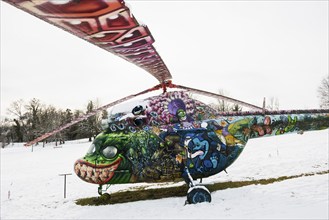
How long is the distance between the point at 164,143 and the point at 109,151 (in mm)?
1666

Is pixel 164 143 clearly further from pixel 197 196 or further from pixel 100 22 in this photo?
pixel 100 22

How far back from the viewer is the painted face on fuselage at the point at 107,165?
7566 mm

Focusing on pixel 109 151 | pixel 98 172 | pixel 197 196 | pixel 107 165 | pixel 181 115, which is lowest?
pixel 197 196

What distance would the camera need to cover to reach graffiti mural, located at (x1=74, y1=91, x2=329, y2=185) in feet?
25.0

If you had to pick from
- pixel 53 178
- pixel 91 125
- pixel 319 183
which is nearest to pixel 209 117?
pixel 319 183

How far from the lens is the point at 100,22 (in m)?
2.60

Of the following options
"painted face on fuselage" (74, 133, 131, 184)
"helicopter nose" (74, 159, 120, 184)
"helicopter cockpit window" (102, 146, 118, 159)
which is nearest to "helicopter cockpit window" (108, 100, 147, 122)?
"painted face on fuselage" (74, 133, 131, 184)

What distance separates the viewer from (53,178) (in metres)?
17.6

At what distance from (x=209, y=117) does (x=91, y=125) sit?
161ft


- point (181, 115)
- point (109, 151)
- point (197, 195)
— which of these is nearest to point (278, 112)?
point (181, 115)

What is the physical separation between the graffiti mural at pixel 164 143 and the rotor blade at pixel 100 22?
13.3 ft

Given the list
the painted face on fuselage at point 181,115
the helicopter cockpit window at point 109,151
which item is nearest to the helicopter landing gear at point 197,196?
the painted face on fuselage at point 181,115

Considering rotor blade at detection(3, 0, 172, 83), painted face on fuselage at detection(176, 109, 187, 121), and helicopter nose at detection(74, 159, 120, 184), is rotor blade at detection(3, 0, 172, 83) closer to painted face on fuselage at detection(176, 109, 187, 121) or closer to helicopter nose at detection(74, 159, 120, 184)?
painted face on fuselage at detection(176, 109, 187, 121)

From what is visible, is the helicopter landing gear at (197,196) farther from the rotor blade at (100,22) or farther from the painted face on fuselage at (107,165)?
the rotor blade at (100,22)
